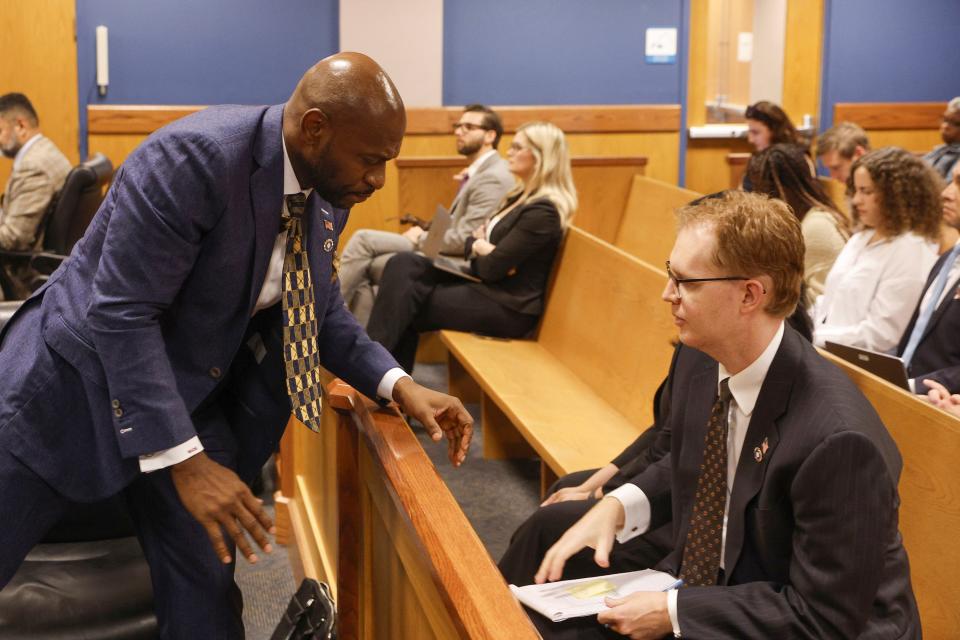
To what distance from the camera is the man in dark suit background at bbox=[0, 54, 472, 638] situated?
5.67ft

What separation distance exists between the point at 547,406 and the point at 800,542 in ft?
6.99

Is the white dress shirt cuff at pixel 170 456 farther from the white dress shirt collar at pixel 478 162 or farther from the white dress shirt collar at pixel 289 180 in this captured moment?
the white dress shirt collar at pixel 478 162

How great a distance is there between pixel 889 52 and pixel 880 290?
19.4 ft

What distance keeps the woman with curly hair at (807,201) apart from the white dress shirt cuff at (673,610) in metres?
2.89

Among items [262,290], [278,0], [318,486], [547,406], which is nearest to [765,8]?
[278,0]

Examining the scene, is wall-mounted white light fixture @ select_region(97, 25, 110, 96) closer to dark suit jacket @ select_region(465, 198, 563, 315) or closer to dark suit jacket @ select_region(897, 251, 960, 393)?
dark suit jacket @ select_region(465, 198, 563, 315)

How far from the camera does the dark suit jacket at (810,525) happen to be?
66.1 inches

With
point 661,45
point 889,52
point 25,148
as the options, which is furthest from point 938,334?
point 889,52

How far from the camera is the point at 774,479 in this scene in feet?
5.84

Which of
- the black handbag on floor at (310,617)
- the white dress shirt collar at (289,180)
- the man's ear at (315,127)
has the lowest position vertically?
the black handbag on floor at (310,617)

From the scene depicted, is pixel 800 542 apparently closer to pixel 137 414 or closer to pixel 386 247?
pixel 137 414

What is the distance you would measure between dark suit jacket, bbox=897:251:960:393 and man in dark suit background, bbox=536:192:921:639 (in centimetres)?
145

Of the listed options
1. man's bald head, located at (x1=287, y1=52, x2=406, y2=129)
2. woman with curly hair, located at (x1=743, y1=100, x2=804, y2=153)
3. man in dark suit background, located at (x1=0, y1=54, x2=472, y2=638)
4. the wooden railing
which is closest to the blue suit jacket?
man in dark suit background, located at (x1=0, y1=54, x2=472, y2=638)

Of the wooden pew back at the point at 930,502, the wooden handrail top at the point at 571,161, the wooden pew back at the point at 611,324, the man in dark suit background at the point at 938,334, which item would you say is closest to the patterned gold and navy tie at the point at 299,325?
the wooden pew back at the point at 930,502
